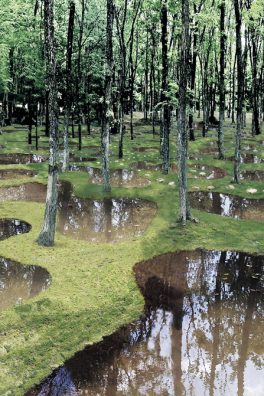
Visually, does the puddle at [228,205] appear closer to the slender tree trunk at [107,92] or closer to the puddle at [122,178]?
the puddle at [122,178]

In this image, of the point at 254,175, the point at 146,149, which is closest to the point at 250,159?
the point at 254,175

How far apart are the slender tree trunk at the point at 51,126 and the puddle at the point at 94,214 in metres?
2.02

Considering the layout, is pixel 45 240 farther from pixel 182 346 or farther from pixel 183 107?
pixel 183 107

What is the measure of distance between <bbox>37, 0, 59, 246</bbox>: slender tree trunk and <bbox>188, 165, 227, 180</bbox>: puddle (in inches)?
613

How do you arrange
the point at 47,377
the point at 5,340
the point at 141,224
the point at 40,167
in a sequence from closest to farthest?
the point at 47,377
the point at 5,340
the point at 141,224
the point at 40,167

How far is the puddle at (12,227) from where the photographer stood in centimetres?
1904

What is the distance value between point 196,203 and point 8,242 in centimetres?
1153

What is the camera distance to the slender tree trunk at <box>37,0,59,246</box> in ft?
51.7

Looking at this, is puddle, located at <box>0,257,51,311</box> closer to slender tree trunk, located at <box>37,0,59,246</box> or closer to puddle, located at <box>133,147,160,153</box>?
slender tree trunk, located at <box>37,0,59,246</box>

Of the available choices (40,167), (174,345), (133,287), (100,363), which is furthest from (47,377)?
(40,167)

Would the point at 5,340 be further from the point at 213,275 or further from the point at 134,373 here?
the point at 213,275

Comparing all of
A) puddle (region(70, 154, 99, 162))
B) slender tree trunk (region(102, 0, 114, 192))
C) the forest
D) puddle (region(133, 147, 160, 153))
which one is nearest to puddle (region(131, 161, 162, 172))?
the forest

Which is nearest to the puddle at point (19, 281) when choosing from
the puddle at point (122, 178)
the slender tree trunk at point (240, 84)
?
the puddle at point (122, 178)

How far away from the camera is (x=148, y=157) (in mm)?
38562
